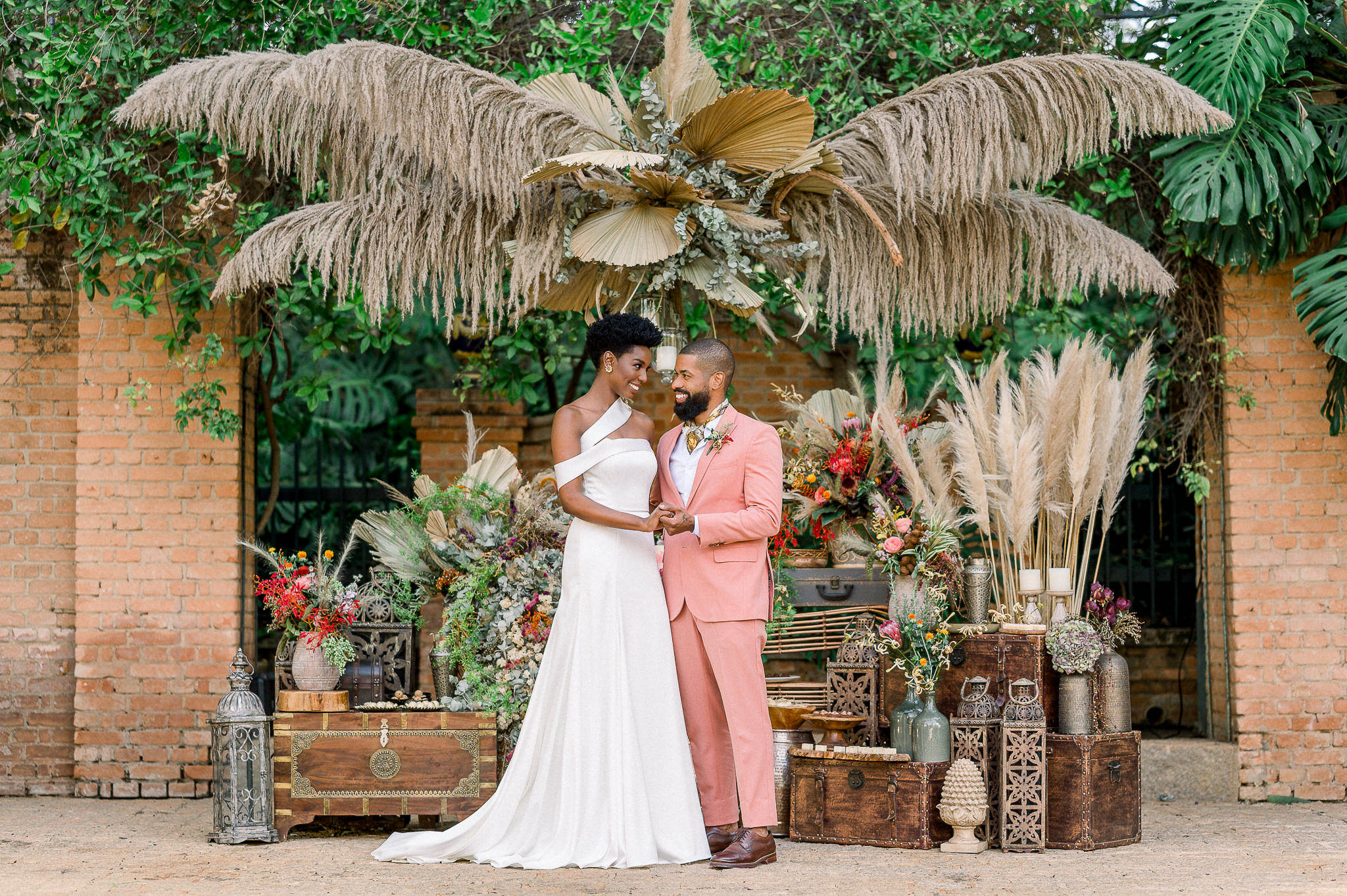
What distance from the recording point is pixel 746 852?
4.43m

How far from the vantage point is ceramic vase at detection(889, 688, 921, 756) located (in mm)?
5012

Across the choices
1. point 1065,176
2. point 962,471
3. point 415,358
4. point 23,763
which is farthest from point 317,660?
point 415,358

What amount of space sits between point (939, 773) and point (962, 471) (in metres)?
1.31

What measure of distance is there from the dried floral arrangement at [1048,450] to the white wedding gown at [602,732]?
64.5 inches

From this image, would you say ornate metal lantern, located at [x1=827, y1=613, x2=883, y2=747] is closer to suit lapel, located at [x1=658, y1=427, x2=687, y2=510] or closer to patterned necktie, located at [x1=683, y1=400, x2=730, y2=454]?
suit lapel, located at [x1=658, y1=427, x2=687, y2=510]

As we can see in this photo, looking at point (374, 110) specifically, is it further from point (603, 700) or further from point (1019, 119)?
point (1019, 119)

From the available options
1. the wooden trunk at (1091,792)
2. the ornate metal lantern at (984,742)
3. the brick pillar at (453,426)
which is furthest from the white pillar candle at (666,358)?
the brick pillar at (453,426)

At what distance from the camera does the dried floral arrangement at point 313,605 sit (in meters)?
5.24

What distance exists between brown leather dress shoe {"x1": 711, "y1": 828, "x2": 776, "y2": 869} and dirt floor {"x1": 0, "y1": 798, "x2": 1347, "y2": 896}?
0.05 m

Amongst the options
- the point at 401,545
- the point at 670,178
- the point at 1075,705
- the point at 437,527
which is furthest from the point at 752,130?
the point at 1075,705

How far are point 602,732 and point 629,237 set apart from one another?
211cm

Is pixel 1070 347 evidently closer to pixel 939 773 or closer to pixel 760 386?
pixel 939 773

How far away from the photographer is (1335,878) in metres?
4.32

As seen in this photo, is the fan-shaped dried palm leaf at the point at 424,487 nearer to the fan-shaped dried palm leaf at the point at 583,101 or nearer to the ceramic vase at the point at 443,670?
the ceramic vase at the point at 443,670
